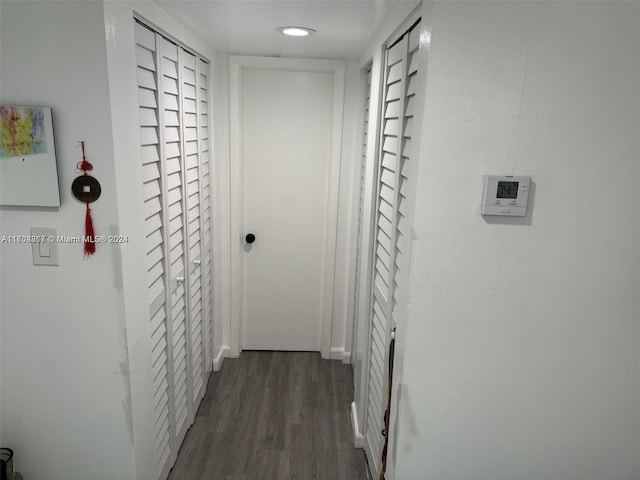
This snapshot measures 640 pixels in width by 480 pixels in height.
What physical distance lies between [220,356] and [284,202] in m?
1.18

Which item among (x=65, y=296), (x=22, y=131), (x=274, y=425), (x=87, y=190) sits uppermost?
(x=22, y=131)

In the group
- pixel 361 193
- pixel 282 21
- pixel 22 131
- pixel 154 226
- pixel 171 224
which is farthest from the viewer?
pixel 361 193

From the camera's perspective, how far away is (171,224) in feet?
6.61

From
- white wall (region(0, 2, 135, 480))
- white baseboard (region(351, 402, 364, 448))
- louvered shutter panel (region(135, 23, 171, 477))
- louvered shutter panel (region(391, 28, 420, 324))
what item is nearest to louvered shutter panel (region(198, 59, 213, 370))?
louvered shutter panel (region(135, 23, 171, 477))

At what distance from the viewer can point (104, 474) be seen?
→ 165cm

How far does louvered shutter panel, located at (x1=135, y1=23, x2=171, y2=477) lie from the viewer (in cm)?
165

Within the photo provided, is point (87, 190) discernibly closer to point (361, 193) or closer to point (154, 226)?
point (154, 226)

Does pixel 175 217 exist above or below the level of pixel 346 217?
above

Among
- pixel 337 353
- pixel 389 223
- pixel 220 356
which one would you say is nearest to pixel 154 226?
pixel 389 223

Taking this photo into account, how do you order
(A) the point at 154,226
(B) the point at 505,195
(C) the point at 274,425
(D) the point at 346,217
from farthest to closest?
(D) the point at 346,217
(C) the point at 274,425
(A) the point at 154,226
(B) the point at 505,195

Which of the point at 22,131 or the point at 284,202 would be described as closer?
the point at 22,131

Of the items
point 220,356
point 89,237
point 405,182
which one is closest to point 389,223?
point 405,182

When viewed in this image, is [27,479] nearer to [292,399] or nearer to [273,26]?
[292,399]

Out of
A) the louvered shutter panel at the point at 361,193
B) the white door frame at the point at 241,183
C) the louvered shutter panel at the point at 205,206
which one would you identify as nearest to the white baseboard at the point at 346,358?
the white door frame at the point at 241,183
